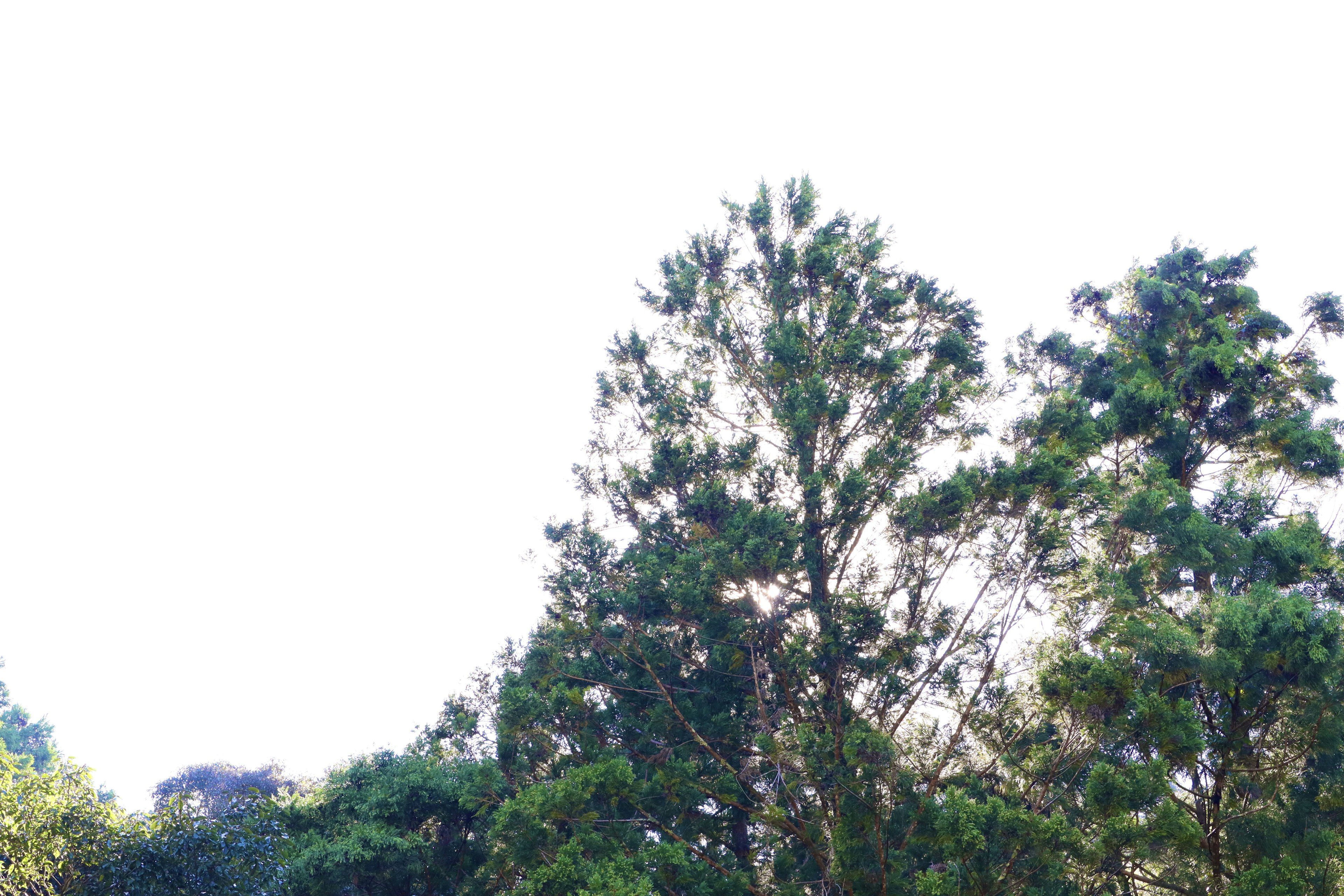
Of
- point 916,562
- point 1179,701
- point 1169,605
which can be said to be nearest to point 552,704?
Answer: point 916,562

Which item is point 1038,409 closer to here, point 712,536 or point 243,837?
point 712,536

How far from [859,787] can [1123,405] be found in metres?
7.76

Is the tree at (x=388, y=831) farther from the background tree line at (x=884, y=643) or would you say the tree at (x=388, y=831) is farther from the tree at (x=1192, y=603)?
the tree at (x=1192, y=603)

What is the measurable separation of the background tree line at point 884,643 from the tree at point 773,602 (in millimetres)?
56

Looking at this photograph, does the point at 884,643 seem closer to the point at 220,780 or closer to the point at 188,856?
the point at 188,856

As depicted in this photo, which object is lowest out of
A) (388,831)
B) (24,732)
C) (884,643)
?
(24,732)

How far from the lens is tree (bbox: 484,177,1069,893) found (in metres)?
10.2

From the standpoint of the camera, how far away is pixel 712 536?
11461 mm

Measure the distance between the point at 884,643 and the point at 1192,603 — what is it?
4.35 metres

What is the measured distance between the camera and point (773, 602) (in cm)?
1128

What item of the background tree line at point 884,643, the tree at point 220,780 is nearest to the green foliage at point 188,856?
the background tree line at point 884,643

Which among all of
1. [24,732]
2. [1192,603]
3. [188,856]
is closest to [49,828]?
[188,856]

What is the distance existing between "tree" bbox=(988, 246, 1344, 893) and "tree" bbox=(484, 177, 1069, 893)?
1.07m

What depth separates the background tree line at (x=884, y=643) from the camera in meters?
8.72
